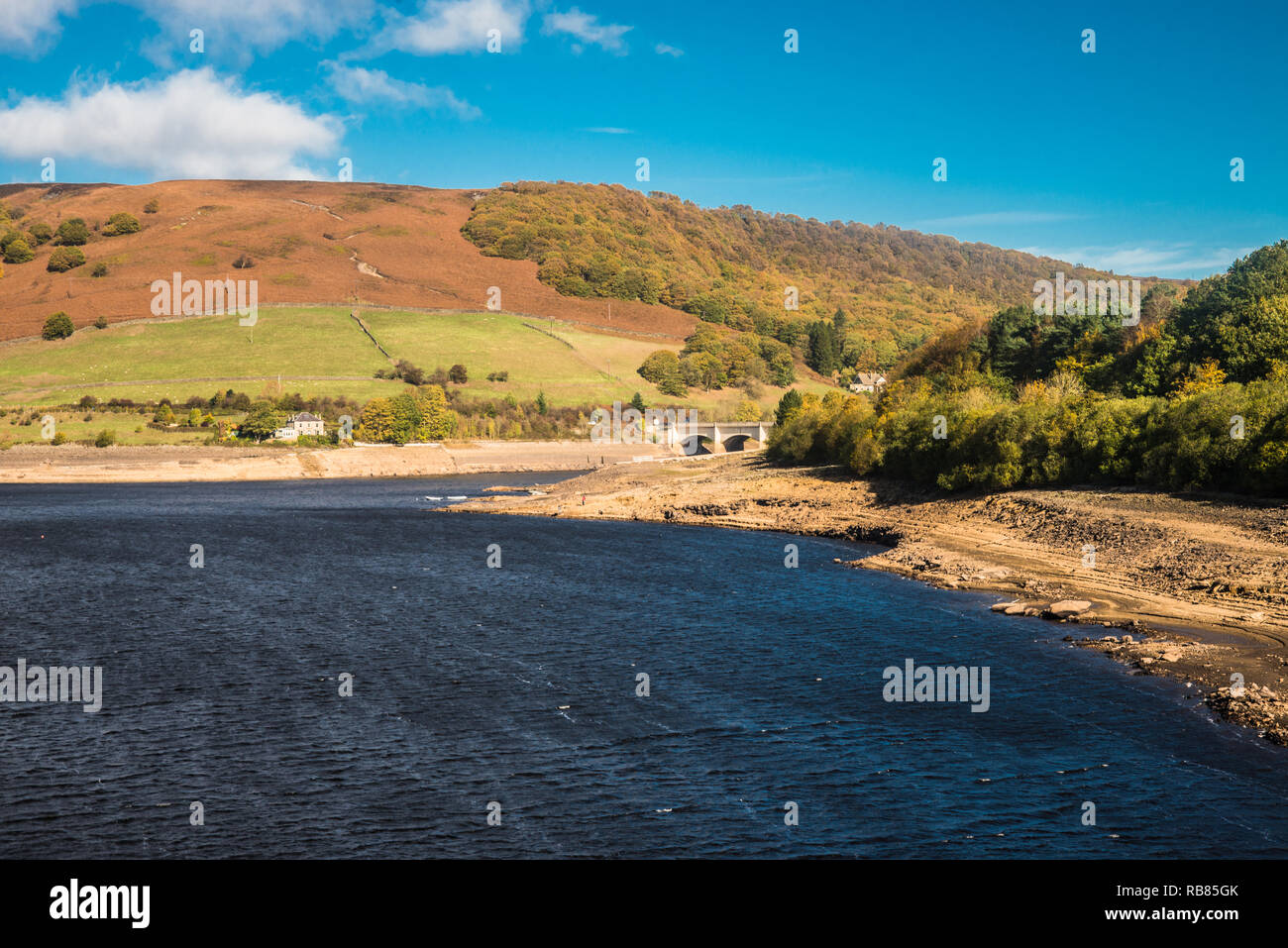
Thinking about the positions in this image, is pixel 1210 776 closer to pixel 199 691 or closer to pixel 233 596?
pixel 199 691

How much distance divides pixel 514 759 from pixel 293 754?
6000mm

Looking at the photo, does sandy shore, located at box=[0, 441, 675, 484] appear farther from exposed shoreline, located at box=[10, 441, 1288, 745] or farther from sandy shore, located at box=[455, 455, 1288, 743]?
sandy shore, located at box=[455, 455, 1288, 743]

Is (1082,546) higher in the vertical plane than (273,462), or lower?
lower

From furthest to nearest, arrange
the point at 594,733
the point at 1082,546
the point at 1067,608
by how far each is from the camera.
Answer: the point at 1082,546 → the point at 1067,608 → the point at 594,733

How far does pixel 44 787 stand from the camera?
79.9 ft

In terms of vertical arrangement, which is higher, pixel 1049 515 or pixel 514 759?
pixel 1049 515

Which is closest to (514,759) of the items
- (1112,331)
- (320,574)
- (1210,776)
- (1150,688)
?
(1210,776)

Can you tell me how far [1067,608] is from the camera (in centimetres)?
4194

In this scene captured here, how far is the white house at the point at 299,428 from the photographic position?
166 meters

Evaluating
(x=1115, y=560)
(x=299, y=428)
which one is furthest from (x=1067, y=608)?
(x=299, y=428)

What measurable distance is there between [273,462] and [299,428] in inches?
630

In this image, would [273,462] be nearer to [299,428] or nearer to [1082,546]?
[299,428]

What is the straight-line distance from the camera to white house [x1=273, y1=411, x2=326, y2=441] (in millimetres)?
166000

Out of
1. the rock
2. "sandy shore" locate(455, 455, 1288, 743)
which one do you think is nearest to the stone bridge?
"sandy shore" locate(455, 455, 1288, 743)
